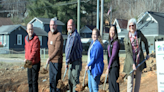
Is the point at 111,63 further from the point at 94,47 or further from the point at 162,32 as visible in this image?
the point at 162,32

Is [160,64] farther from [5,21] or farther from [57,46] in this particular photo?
[5,21]

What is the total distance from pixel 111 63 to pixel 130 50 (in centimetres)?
52

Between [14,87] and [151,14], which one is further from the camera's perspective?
[151,14]

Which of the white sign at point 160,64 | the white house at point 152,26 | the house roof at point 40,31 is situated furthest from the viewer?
the house roof at point 40,31

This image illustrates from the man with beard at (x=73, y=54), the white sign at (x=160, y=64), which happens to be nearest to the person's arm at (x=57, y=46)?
the man with beard at (x=73, y=54)

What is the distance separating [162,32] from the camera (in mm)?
25578

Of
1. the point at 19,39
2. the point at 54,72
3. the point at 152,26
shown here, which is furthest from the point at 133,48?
the point at 19,39

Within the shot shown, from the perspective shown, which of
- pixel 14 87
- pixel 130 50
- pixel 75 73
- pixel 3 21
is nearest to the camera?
pixel 130 50

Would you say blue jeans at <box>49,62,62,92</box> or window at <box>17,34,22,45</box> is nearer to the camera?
blue jeans at <box>49,62,62,92</box>

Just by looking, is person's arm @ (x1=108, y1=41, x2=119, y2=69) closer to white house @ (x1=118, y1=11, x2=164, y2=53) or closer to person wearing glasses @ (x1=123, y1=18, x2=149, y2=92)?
person wearing glasses @ (x1=123, y1=18, x2=149, y2=92)

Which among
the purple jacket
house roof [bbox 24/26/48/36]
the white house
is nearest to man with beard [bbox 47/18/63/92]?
the purple jacket

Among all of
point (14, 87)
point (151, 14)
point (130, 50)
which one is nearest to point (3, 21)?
point (151, 14)

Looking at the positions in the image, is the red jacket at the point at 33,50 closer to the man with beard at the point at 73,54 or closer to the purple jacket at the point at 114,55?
the man with beard at the point at 73,54

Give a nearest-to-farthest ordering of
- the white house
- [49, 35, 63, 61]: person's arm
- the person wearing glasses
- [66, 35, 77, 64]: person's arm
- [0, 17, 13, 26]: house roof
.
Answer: the person wearing glasses → [66, 35, 77, 64]: person's arm → [49, 35, 63, 61]: person's arm → the white house → [0, 17, 13, 26]: house roof
